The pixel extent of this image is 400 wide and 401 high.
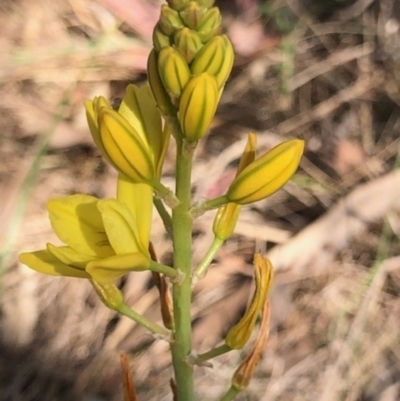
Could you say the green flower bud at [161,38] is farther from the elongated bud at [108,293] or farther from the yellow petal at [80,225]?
the elongated bud at [108,293]

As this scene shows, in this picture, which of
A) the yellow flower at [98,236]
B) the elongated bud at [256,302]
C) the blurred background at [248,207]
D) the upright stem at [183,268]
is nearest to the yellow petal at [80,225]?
the yellow flower at [98,236]

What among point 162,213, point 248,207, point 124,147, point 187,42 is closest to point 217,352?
point 162,213

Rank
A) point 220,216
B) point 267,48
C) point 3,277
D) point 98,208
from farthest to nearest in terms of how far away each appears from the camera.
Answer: point 267,48, point 3,277, point 220,216, point 98,208

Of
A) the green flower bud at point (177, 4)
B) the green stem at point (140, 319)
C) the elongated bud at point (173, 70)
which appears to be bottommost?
the green stem at point (140, 319)

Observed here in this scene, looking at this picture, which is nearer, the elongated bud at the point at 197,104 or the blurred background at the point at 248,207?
the elongated bud at the point at 197,104

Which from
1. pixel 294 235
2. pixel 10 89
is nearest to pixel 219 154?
pixel 294 235

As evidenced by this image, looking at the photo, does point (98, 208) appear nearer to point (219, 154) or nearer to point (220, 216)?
point (220, 216)
